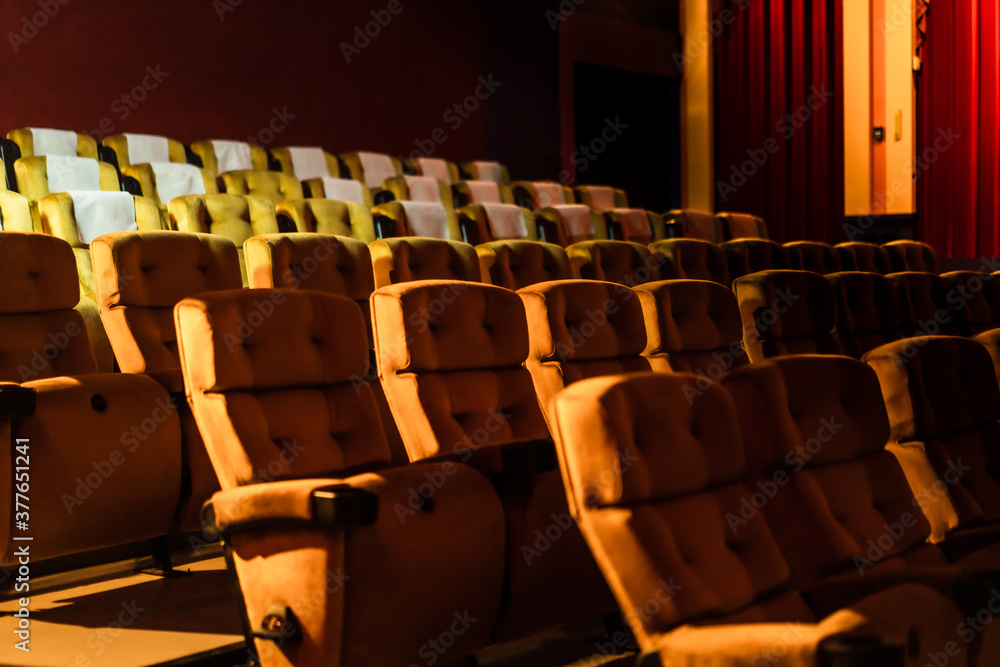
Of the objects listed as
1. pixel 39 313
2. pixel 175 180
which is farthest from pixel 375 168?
pixel 39 313

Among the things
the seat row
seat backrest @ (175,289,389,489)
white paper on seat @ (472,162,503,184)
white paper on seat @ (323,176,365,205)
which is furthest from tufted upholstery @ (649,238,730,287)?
white paper on seat @ (472,162,503,184)

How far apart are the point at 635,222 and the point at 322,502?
2251 mm

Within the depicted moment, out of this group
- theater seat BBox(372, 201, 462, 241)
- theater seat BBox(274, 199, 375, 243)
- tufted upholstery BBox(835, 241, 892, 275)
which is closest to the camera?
theater seat BBox(274, 199, 375, 243)

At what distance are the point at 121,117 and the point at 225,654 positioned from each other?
8.58 feet

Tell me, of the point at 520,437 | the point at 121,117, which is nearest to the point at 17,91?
the point at 121,117

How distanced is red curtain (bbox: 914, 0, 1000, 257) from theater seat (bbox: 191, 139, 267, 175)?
9.12 feet

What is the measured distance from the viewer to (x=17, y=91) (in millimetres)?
3002

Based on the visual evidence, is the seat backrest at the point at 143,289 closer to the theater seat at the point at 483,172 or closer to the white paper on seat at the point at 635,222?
the white paper on seat at the point at 635,222

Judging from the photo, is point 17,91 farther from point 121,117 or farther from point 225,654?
point 225,654

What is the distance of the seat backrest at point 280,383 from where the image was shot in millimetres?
1039

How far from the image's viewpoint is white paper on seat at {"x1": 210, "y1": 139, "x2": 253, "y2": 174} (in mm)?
3148

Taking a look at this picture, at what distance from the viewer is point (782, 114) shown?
4625 millimetres

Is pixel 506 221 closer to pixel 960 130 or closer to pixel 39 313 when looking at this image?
pixel 39 313

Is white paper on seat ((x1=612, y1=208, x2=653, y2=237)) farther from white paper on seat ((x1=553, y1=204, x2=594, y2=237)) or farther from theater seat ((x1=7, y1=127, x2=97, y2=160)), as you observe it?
theater seat ((x1=7, y1=127, x2=97, y2=160))
